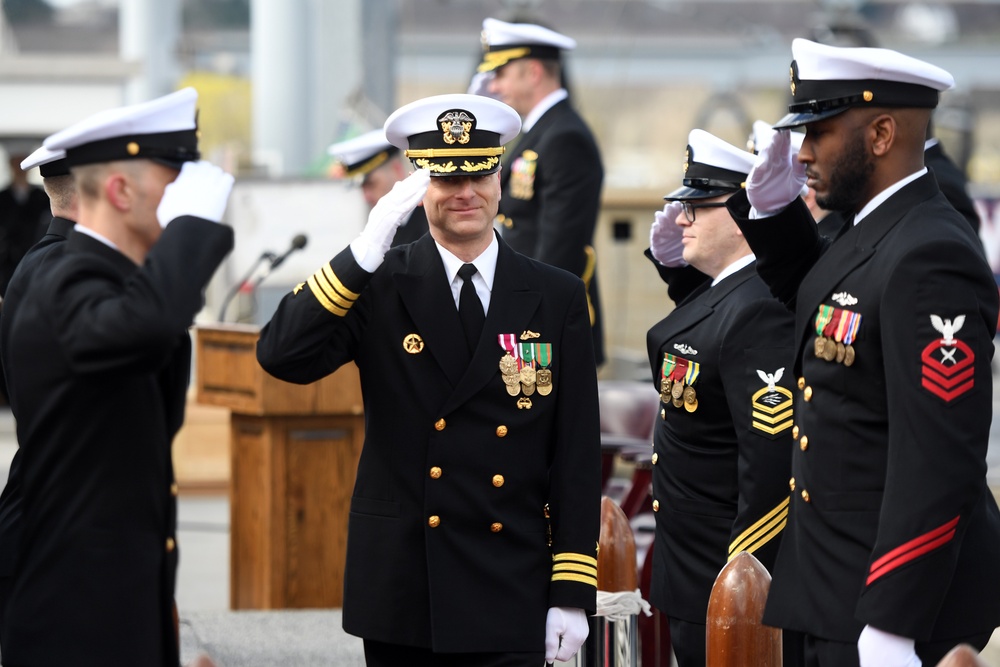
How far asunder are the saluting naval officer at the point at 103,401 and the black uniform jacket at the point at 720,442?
1.60 meters

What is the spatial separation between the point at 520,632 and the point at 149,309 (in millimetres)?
1202

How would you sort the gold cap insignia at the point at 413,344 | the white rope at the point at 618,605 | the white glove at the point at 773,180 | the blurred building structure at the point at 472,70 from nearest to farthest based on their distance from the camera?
1. the gold cap insignia at the point at 413,344
2. the white glove at the point at 773,180
3. the white rope at the point at 618,605
4. the blurred building structure at the point at 472,70

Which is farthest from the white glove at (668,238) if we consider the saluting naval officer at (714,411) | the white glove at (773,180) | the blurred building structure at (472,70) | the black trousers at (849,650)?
the blurred building structure at (472,70)

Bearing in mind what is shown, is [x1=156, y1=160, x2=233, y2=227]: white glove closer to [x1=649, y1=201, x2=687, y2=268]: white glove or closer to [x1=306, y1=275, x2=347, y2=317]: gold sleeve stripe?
[x1=306, y1=275, x2=347, y2=317]: gold sleeve stripe

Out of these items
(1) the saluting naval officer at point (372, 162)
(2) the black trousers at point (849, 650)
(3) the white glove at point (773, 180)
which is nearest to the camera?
(2) the black trousers at point (849, 650)

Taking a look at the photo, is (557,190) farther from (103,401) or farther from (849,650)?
(103,401)

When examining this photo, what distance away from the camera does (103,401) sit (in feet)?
10.7

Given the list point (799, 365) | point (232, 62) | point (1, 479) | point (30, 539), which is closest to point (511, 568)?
point (799, 365)

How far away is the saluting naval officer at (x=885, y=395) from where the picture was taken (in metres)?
3.35

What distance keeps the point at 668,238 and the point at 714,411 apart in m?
0.81

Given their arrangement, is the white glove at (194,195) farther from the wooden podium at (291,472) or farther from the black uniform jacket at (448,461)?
the wooden podium at (291,472)

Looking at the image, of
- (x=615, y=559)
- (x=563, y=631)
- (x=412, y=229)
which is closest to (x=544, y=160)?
(x=412, y=229)

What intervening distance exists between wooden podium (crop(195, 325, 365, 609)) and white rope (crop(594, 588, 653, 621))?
7.74ft

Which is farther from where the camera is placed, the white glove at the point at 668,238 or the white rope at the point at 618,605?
the white glove at the point at 668,238
